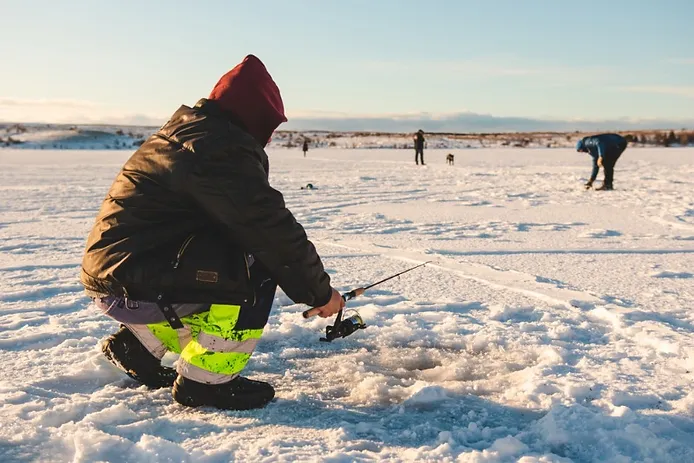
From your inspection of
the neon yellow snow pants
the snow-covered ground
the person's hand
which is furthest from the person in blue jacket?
the neon yellow snow pants

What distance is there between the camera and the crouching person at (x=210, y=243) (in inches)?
83.0

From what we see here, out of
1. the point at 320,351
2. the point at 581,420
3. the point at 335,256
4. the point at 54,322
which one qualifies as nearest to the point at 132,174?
the point at 320,351

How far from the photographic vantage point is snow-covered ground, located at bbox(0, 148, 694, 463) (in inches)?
79.4

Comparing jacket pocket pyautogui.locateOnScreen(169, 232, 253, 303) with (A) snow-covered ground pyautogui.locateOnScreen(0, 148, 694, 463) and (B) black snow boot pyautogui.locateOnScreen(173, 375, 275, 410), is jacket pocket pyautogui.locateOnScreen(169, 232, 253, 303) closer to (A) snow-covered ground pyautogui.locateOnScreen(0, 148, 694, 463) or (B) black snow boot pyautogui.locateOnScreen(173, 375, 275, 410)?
(B) black snow boot pyautogui.locateOnScreen(173, 375, 275, 410)

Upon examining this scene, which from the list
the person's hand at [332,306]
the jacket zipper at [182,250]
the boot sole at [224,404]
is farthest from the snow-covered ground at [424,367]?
the jacket zipper at [182,250]

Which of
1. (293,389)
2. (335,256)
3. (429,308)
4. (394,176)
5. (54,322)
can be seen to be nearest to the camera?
(293,389)

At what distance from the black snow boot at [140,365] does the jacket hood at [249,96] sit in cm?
104

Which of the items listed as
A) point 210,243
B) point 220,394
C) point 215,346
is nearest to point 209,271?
point 210,243

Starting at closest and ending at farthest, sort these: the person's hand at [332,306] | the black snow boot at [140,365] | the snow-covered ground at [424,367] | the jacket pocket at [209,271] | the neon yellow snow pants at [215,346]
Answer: the snow-covered ground at [424,367]
the jacket pocket at [209,271]
the neon yellow snow pants at [215,346]
the person's hand at [332,306]
the black snow boot at [140,365]

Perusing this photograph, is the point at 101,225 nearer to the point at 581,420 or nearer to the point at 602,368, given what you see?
the point at 581,420

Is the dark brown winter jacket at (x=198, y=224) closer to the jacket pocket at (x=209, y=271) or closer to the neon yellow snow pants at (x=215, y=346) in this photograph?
the jacket pocket at (x=209, y=271)

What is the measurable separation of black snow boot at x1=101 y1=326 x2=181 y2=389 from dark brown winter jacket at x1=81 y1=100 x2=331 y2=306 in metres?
0.38

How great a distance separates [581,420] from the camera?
2.09m

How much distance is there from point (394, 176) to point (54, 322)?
12533 millimetres
